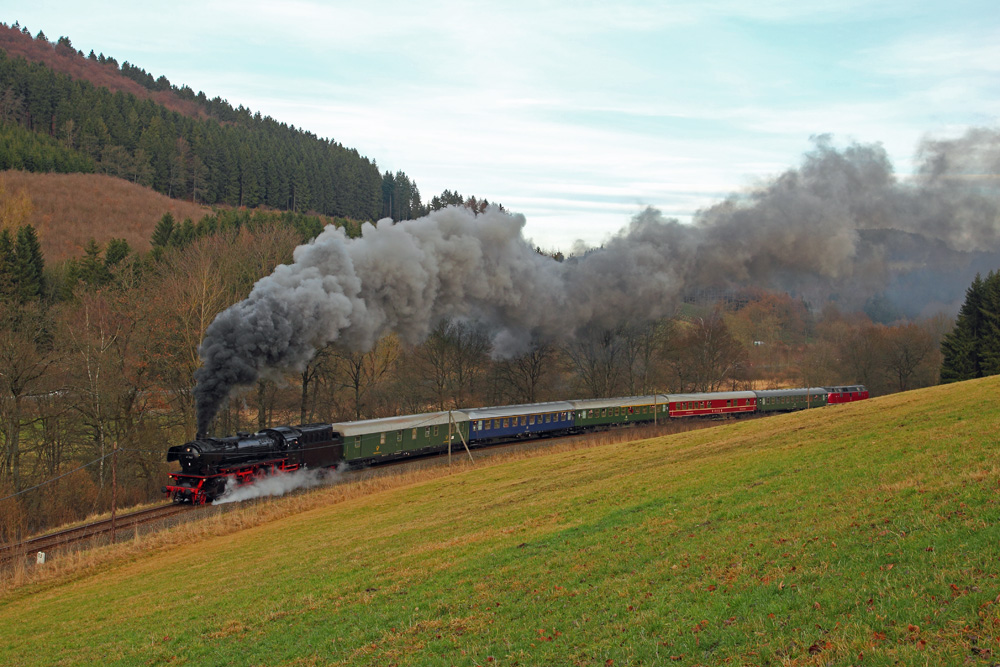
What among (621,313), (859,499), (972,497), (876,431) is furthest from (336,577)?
(621,313)

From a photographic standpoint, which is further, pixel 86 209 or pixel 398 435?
pixel 86 209

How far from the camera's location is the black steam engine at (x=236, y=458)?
28688 millimetres

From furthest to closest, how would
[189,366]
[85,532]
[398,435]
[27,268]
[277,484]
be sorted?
[27,268]
[189,366]
[398,435]
[277,484]
[85,532]

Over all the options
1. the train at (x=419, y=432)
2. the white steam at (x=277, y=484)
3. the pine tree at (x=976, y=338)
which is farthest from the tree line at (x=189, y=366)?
the pine tree at (x=976, y=338)

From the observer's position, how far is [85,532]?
2747 cm

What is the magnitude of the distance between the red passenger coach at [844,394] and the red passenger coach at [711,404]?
959 centimetres

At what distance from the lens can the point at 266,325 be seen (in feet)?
95.3

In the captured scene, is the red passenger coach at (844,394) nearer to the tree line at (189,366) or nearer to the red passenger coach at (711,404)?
the red passenger coach at (711,404)

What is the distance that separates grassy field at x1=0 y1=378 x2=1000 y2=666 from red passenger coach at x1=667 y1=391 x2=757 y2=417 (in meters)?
31.7

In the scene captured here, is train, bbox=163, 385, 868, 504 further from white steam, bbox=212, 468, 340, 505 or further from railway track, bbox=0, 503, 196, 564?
railway track, bbox=0, 503, 196, 564

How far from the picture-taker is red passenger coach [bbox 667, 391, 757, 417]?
55.7m

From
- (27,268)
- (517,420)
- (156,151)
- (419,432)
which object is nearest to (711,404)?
(517,420)

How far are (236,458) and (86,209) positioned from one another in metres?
93.8

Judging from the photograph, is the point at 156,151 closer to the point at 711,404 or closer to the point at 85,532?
the point at 711,404
